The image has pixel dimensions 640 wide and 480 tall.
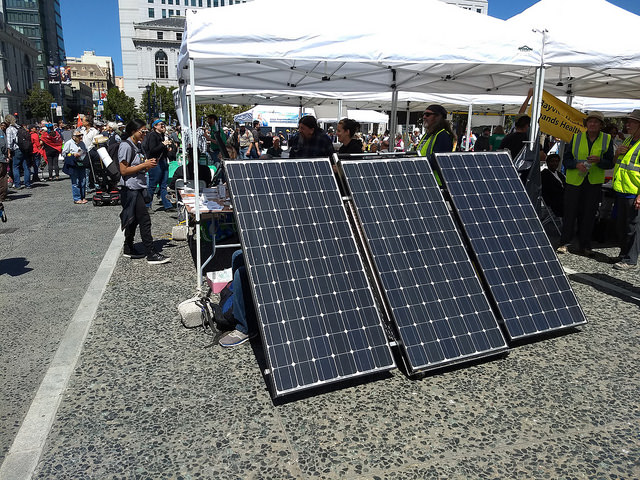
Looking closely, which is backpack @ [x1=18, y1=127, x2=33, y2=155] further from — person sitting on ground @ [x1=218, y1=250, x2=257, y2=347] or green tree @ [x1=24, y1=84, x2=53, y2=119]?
green tree @ [x1=24, y1=84, x2=53, y2=119]

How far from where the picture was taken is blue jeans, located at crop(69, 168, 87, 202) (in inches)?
468

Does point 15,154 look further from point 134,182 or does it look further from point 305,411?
point 305,411

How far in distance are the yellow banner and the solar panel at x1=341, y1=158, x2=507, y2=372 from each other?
5.69 metres

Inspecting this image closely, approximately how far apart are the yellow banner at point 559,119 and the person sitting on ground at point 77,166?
1044 centimetres

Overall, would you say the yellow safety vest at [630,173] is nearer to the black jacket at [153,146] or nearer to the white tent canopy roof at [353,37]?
the white tent canopy roof at [353,37]

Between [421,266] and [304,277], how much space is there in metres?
1.03

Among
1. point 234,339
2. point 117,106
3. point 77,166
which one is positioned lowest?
point 234,339

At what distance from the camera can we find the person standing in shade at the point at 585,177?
278 inches

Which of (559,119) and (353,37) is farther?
(559,119)

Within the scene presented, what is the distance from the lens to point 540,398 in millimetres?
3547

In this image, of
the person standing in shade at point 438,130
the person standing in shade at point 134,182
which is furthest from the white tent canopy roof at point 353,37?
the person standing in shade at point 134,182

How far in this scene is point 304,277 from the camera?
364 centimetres

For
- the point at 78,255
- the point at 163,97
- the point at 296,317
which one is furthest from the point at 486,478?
the point at 163,97

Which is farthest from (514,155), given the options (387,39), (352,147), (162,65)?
(162,65)
